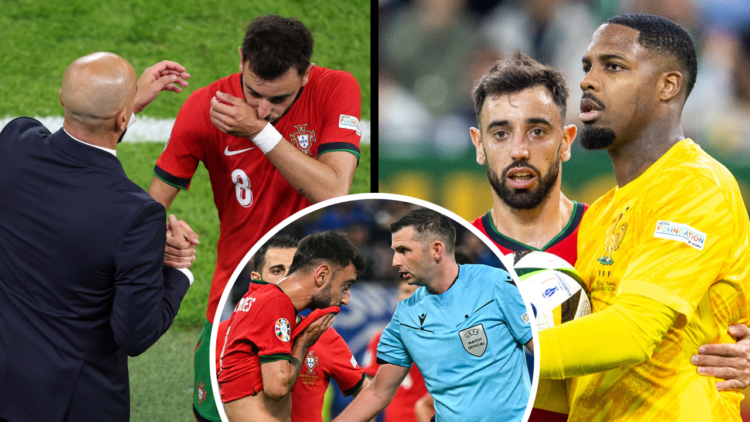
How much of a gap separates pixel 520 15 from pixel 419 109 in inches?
20.6

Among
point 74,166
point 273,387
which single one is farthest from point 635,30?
point 74,166

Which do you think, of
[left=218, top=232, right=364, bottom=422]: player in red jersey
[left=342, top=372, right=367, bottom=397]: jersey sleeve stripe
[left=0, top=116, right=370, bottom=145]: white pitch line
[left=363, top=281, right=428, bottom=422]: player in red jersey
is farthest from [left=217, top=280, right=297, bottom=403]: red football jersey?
[left=0, top=116, right=370, bottom=145]: white pitch line

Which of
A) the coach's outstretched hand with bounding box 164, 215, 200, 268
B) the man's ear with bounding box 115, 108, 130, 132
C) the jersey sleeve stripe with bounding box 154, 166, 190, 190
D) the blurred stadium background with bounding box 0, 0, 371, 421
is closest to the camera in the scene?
the man's ear with bounding box 115, 108, 130, 132

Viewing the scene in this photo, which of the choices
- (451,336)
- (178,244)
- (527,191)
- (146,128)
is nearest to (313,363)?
(451,336)

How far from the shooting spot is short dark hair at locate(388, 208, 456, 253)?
1.76m

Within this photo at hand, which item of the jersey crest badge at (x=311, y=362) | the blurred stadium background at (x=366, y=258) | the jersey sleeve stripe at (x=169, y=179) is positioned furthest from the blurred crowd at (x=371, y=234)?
the jersey sleeve stripe at (x=169, y=179)

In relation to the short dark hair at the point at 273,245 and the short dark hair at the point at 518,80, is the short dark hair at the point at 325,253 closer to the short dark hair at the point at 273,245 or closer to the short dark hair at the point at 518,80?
the short dark hair at the point at 273,245

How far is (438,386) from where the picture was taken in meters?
1.73

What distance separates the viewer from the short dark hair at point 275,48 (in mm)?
2338

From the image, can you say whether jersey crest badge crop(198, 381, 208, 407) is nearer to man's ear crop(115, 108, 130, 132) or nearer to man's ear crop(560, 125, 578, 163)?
man's ear crop(115, 108, 130, 132)

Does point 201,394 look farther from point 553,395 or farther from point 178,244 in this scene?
point 553,395

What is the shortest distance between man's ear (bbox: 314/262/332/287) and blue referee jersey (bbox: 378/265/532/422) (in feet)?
0.89

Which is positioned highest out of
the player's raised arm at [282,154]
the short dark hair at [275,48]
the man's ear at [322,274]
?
the short dark hair at [275,48]

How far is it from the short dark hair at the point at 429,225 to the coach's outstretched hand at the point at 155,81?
115 cm
